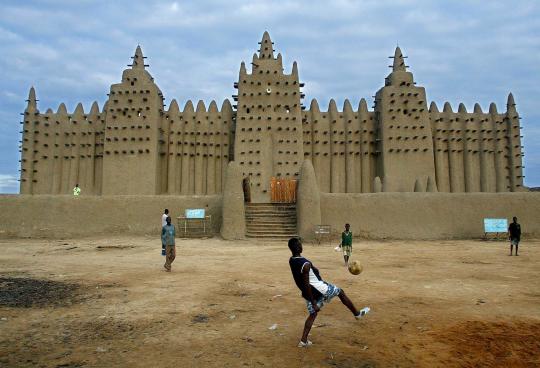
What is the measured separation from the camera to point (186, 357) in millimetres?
4172

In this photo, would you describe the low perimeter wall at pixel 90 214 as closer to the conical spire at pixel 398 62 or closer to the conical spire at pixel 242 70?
the conical spire at pixel 242 70

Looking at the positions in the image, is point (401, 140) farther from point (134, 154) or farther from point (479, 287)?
point (479, 287)

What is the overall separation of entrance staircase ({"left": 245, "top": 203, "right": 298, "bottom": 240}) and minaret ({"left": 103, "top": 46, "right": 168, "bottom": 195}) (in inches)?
419

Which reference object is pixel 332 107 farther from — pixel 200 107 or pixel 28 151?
pixel 28 151

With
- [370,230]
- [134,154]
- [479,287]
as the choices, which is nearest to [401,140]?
[370,230]

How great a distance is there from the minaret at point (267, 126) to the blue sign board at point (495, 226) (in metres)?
12.4

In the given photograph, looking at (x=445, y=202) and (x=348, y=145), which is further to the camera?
(x=348, y=145)

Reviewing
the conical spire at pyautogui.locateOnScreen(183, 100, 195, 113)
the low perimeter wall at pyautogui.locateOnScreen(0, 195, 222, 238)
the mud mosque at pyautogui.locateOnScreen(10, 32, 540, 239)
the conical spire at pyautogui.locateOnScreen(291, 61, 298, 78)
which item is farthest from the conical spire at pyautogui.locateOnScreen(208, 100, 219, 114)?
the low perimeter wall at pyautogui.locateOnScreen(0, 195, 222, 238)

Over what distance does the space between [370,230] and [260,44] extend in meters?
17.7

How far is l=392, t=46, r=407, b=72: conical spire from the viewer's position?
29.2 meters

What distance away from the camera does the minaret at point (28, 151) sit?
2867cm

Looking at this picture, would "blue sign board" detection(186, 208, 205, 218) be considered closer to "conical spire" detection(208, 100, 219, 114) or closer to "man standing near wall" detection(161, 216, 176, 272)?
"man standing near wall" detection(161, 216, 176, 272)

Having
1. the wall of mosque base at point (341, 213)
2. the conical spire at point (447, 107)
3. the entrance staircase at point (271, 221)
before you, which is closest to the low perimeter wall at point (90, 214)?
the wall of mosque base at point (341, 213)

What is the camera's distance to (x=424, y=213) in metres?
18.1
